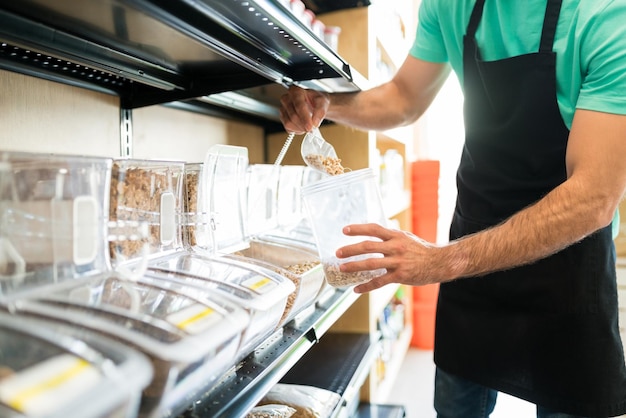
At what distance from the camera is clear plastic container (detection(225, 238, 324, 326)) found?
1.08m

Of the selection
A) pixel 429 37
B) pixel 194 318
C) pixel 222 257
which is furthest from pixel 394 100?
pixel 194 318

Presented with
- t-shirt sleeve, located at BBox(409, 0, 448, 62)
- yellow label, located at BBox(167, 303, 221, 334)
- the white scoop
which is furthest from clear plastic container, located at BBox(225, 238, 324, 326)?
t-shirt sleeve, located at BBox(409, 0, 448, 62)

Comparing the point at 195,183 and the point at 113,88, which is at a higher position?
the point at 113,88

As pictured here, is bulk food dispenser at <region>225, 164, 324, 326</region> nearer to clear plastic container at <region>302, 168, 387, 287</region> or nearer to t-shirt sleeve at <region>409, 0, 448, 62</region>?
clear plastic container at <region>302, 168, 387, 287</region>

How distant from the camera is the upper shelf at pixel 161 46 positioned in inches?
33.6

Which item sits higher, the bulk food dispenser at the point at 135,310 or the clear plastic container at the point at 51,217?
the clear plastic container at the point at 51,217

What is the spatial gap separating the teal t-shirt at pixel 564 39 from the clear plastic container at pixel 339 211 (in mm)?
524

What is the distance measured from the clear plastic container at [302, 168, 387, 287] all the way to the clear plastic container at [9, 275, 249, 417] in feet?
1.34

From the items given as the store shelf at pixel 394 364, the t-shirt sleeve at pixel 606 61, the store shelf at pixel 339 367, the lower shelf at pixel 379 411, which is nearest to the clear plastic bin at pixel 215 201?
the store shelf at pixel 339 367

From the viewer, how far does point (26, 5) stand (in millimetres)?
830

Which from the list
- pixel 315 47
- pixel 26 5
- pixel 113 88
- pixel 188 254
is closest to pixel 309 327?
pixel 188 254

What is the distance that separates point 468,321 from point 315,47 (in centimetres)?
95

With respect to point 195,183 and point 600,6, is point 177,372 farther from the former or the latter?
point 600,6

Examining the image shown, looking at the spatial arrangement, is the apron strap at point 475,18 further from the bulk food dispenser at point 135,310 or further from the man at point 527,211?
the bulk food dispenser at point 135,310
